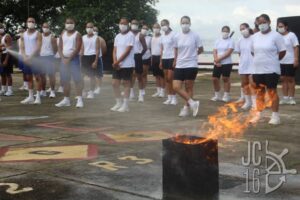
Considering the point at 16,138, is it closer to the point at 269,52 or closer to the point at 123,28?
the point at 123,28

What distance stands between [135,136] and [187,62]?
2.73m

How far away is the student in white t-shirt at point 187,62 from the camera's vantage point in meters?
9.60

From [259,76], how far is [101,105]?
4341mm

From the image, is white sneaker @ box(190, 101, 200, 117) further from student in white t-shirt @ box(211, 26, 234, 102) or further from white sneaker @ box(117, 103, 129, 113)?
student in white t-shirt @ box(211, 26, 234, 102)

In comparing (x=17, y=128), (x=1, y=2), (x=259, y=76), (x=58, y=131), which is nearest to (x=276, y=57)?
(x=259, y=76)

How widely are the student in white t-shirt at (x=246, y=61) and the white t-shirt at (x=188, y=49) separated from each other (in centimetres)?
184

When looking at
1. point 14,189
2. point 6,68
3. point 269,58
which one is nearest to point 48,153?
point 14,189

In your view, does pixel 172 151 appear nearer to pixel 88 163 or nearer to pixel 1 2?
pixel 88 163

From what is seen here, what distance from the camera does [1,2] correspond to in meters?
34.2

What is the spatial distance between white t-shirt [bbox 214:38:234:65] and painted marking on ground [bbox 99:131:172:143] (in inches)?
207

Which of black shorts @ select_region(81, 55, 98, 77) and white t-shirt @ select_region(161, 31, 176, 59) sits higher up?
white t-shirt @ select_region(161, 31, 176, 59)

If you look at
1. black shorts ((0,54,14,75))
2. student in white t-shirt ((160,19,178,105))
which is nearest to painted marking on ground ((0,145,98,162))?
student in white t-shirt ((160,19,178,105))

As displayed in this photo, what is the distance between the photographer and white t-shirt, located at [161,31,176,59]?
12.2 m

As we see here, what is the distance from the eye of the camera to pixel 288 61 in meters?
11.6
